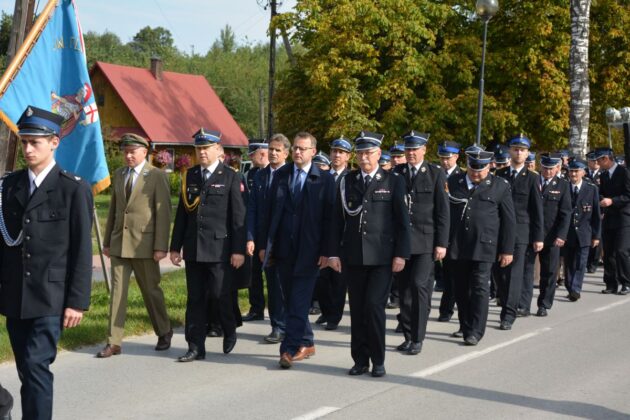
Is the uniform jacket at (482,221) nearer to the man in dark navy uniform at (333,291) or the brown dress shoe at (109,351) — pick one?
the man in dark navy uniform at (333,291)

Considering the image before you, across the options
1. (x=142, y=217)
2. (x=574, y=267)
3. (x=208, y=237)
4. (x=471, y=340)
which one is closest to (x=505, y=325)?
(x=471, y=340)

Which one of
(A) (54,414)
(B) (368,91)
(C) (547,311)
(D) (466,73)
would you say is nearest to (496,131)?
(D) (466,73)

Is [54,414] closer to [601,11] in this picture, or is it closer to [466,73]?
[466,73]

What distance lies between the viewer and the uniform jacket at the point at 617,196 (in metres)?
14.8

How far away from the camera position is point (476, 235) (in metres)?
10.2

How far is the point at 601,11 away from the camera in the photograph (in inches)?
1187

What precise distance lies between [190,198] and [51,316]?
140 inches

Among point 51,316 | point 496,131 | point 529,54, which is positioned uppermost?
point 529,54

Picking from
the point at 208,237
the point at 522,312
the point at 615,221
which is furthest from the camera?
the point at 615,221

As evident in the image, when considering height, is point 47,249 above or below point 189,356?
above

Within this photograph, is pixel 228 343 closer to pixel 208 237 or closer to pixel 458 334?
pixel 208 237

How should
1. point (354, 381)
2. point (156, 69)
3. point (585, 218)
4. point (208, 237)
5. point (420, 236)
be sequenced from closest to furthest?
point (354, 381), point (208, 237), point (420, 236), point (585, 218), point (156, 69)

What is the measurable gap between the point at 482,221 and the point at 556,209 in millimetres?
2918

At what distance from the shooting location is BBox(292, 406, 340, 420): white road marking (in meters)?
6.64
